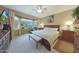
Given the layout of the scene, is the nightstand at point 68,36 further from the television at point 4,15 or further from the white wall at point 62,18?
the television at point 4,15

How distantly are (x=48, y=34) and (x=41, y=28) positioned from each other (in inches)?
8.8

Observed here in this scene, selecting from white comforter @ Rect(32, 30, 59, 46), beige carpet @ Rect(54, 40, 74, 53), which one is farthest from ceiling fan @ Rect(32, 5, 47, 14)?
beige carpet @ Rect(54, 40, 74, 53)

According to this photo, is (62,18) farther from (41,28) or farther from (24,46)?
(24,46)

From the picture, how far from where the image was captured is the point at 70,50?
79.8 inches

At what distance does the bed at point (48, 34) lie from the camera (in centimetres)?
209

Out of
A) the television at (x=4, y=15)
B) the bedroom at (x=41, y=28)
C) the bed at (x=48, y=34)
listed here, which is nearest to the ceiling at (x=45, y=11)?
the bedroom at (x=41, y=28)

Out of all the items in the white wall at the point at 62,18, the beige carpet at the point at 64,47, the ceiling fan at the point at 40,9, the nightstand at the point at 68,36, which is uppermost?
the ceiling fan at the point at 40,9

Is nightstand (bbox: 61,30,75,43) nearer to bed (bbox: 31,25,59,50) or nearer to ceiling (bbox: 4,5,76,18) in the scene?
bed (bbox: 31,25,59,50)

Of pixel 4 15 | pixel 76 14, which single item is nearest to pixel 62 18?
pixel 76 14

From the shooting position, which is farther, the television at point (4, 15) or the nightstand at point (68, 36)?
the nightstand at point (68, 36)

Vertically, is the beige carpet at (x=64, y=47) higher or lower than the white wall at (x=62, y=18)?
lower

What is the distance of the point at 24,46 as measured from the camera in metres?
2.09

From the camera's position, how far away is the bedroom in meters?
2.04
